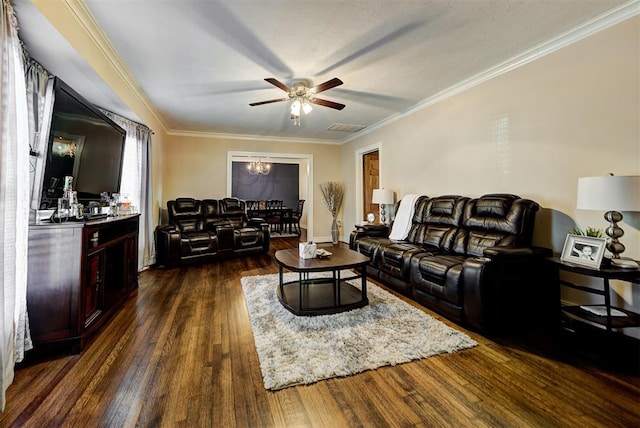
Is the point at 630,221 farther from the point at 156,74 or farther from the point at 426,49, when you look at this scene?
the point at 156,74

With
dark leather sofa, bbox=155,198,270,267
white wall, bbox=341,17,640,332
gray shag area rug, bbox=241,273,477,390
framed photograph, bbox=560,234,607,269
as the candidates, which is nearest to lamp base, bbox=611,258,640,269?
framed photograph, bbox=560,234,607,269

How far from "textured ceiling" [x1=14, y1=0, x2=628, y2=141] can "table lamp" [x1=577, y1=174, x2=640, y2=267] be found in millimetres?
1411

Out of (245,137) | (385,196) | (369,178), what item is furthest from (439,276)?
(245,137)

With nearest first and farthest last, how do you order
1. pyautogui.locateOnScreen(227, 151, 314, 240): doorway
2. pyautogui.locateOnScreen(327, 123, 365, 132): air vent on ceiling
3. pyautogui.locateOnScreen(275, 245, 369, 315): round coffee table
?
pyautogui.locateOnScreen(275, 245, 369, 315): round coffee table < pyautogui.locateOnScreen(327, 123, 365, 132): air vent on ceiling < pyautogui.locateOnScreen(227, 151, 314, 240): doorway

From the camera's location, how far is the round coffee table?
98.3 inches

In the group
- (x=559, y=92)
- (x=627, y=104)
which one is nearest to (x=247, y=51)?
(x=559, y=92)

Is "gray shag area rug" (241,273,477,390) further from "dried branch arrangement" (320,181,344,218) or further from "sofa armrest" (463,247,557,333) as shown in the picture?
"dried branch arrangement" (320,181,344,218)

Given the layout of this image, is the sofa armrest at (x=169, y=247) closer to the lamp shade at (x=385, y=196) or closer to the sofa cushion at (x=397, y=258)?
the sofa cushion at (x=397, y=258)

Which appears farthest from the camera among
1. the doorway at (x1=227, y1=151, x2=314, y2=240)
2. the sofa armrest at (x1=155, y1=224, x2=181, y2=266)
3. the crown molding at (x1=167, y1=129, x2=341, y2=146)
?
the doorway at (x1=227, y1=151, x2=314, y2=240)

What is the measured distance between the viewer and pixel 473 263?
2184 mm

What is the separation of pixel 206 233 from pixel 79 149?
2.53 m

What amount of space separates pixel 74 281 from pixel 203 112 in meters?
3.45

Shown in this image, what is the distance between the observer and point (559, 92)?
2.56 meters

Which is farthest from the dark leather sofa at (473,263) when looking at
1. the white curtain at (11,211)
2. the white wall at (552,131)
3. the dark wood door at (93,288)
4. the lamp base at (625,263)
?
the white curtain at (11,211)
